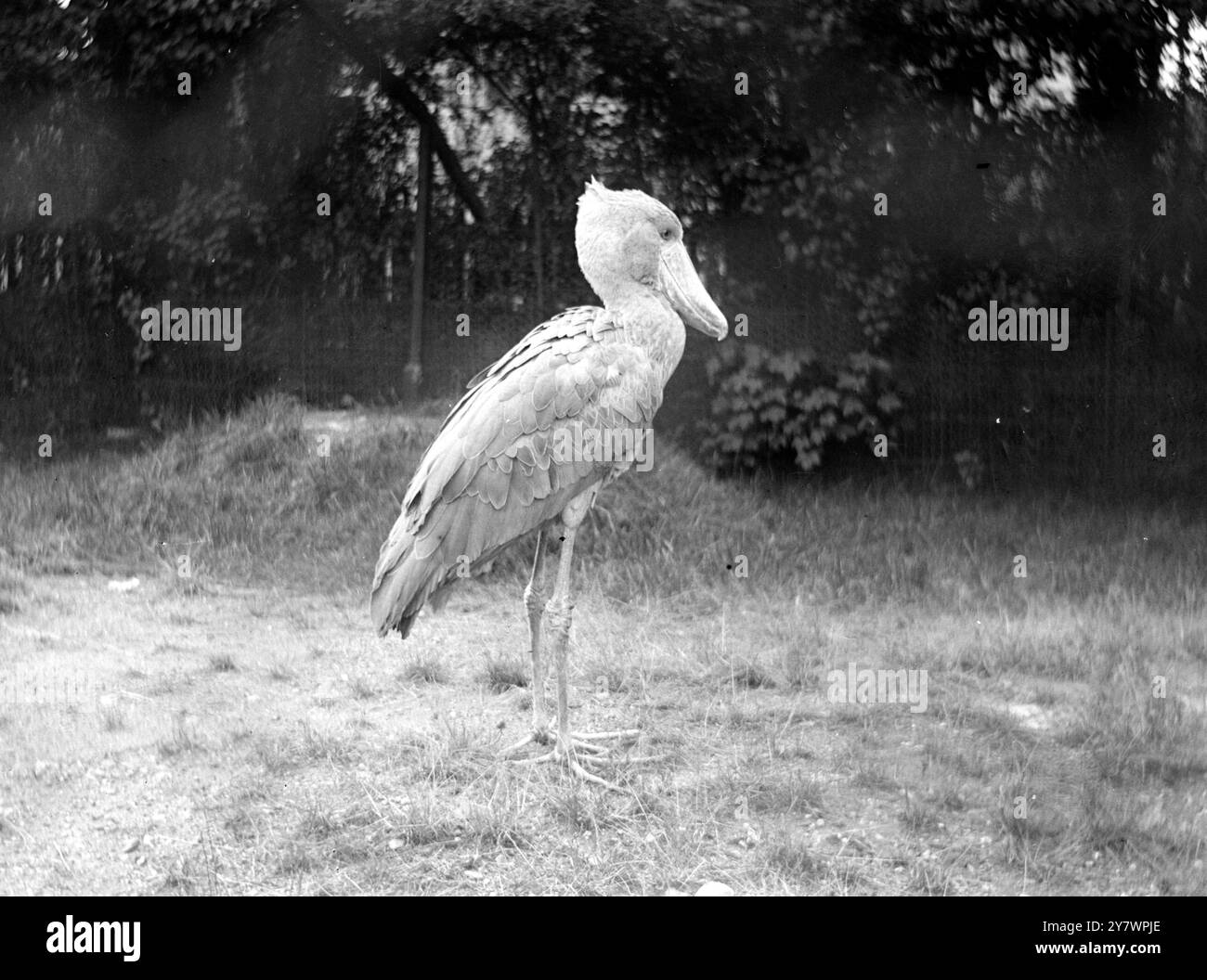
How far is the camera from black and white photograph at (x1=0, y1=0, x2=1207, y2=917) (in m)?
3.37

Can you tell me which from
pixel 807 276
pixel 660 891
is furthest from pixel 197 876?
pixel 807 276

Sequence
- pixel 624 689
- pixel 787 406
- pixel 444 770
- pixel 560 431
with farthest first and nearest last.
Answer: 1. pixel 787 406
2. pixel 624 689
3. pixel 560 431
4. pixel 444 770

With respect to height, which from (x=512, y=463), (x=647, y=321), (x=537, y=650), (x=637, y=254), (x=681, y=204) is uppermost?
(x=681, y=204)

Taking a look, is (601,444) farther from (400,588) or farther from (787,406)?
(787,406)

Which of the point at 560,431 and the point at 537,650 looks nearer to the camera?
the point at 560,431

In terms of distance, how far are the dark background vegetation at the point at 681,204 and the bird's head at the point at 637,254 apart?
850 millimetres

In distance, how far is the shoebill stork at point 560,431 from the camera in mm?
3648

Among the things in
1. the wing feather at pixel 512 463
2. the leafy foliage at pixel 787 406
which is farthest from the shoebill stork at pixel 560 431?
the leafy foliage at pixel 787 406

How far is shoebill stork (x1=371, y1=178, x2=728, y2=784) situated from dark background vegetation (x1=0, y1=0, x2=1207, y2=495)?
953 mm

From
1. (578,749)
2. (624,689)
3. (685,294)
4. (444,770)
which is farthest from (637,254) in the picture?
(444,770)

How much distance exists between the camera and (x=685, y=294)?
3791mm

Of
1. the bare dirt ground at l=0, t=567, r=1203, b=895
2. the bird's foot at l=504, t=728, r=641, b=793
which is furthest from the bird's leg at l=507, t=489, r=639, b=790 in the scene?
the bare dirt ground at l=0, t=567, r=1203, b=895

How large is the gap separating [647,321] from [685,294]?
0.16 meters

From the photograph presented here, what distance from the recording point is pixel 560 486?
369 cm
